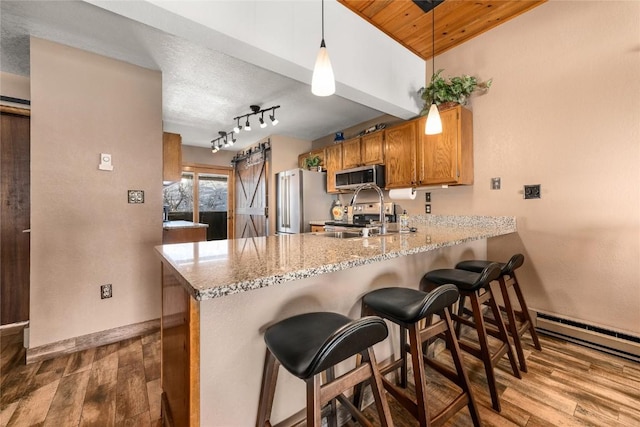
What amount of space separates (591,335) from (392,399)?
186 centimetres

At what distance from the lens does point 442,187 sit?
305 cm

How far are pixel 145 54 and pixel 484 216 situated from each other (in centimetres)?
362

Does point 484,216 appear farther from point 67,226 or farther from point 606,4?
point 67,226

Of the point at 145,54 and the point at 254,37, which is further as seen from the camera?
the point at 145,54

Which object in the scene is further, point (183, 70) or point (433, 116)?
point (183, 70)

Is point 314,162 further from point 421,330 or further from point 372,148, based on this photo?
point 421,330

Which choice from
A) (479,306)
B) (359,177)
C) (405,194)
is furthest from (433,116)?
(359,177)

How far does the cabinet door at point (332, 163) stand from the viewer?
4.27m

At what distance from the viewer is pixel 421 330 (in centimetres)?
123

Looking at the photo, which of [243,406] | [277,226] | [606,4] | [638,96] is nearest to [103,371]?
[243,406]

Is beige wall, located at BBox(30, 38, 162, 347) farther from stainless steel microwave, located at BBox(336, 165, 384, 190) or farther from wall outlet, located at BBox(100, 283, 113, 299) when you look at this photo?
stainless steel microwave, located at BBox(336, 165, 384, 190)

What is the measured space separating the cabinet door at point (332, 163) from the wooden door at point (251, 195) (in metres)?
1.28

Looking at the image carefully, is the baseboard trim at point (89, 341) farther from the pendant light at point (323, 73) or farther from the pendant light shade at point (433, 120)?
the pendant light shade at point (433, 120)

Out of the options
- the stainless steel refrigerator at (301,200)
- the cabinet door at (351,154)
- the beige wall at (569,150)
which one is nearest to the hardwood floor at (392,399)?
the beige wall at (569,150)
